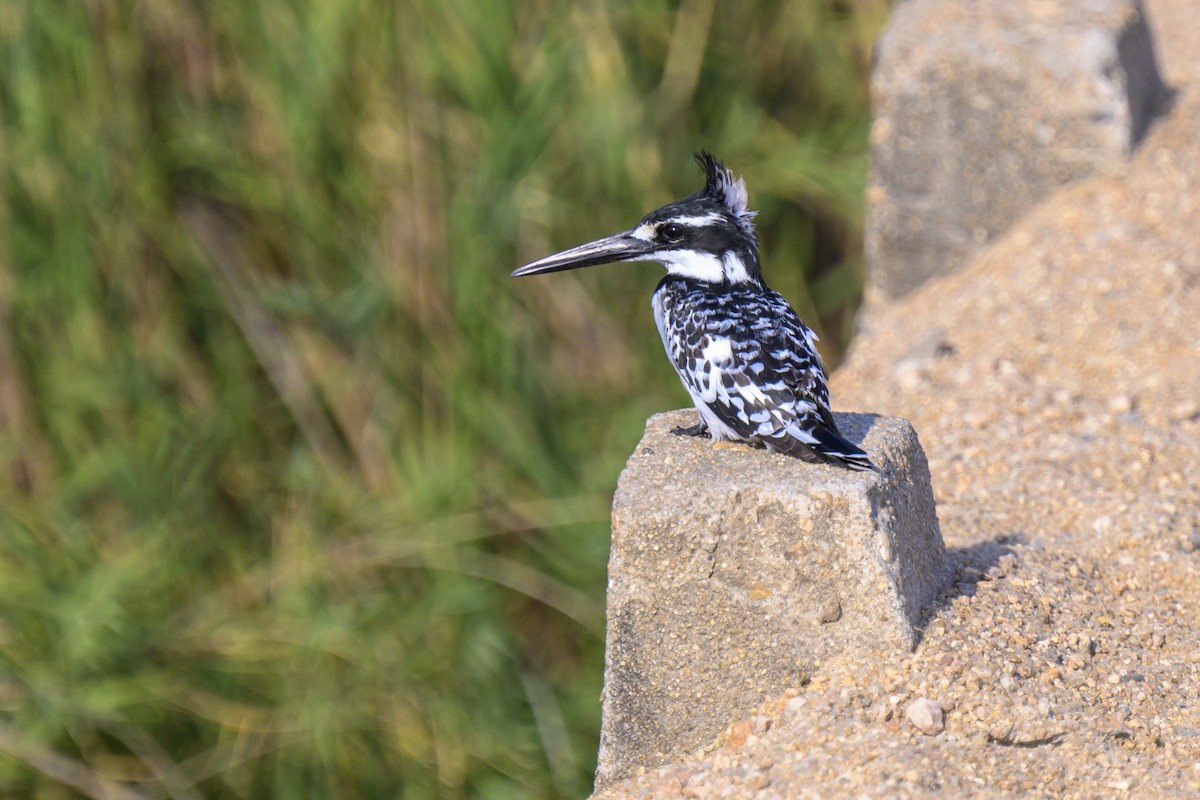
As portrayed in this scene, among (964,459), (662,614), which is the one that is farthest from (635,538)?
(964,459)

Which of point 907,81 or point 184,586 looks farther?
point 907,81

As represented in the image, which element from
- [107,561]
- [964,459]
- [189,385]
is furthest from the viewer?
[189,385]

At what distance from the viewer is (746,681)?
8.34 ft

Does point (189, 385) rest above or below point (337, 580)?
above

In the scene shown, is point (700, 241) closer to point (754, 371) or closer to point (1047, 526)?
point (754, 371)

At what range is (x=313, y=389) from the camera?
4.64 meters

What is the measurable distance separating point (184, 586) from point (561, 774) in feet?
4.00

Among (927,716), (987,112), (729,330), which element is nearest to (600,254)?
(729,330)

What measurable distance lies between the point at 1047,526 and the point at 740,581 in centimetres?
111

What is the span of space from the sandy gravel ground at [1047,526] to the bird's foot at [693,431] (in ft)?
1.73

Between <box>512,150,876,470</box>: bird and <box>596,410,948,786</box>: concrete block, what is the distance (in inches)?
2.3

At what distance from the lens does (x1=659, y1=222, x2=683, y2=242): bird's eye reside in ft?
10.8

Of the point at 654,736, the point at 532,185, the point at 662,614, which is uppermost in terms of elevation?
the point at 532,185

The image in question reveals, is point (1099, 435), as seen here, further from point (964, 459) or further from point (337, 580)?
point (337, 580)
